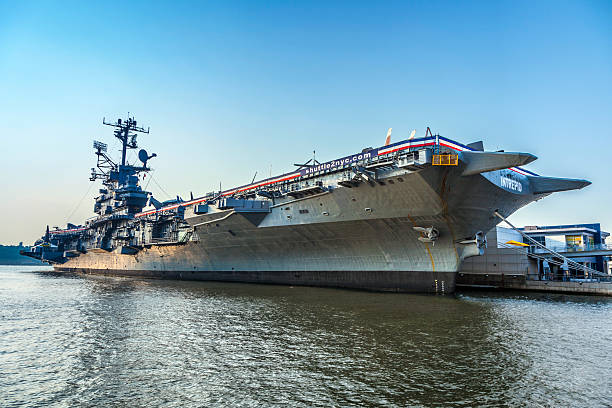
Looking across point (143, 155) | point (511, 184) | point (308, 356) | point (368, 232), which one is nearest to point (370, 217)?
point (368, 232)

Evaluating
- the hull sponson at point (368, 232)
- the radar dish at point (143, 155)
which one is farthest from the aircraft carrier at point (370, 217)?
the radar dish at point (143, 155)

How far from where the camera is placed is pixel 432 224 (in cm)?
1639

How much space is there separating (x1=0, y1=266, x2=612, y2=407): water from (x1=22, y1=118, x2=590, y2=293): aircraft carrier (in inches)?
147

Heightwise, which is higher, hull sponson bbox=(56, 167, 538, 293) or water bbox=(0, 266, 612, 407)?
hull sponson bbox=(56, 167, 538, 293)

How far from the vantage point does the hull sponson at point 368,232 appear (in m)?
15.6

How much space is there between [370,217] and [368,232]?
1122 mm

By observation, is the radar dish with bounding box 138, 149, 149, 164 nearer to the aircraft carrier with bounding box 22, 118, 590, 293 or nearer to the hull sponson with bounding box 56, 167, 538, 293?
the aircraft carrier with bounding box 22, 118, 590, 293

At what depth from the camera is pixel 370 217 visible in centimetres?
1705

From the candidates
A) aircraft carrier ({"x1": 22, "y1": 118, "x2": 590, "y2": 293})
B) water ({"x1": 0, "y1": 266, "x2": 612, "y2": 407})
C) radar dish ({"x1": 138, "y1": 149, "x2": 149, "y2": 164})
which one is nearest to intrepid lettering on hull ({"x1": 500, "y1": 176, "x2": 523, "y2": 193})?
aircraft carrier ({"x1": 22, "y1": 118, "x2": 590, "y2": 293})

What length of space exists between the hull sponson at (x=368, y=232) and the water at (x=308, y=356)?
3689mm

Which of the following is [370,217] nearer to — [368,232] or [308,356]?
[368,232]

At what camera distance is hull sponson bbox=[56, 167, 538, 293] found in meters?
15.6

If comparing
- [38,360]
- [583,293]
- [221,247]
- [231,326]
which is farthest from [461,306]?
[221,247]

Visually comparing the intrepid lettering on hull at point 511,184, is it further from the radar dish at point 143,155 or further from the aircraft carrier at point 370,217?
the radar dish at point 143,155
